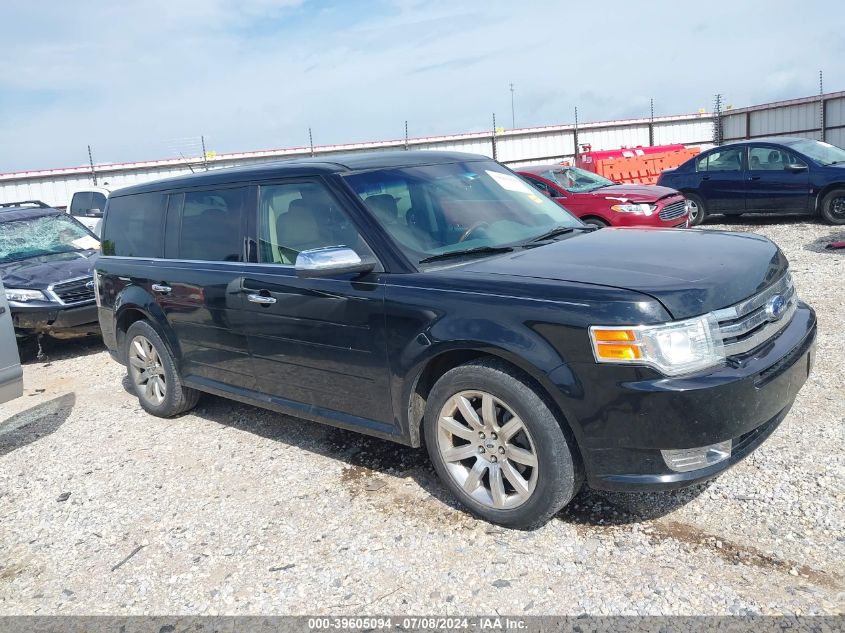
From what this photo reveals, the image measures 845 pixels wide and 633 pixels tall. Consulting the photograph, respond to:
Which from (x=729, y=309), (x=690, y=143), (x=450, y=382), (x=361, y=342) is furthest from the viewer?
(x=690, y=143)

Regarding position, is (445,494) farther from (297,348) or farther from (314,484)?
(297,348)

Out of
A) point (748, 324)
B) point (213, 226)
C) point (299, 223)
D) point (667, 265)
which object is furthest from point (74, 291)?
point (748, 324)

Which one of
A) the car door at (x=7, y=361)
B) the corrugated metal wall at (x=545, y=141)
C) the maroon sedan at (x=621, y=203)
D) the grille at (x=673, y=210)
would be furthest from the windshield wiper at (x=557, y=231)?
the corrugated metal wall at (x=545, y=141)

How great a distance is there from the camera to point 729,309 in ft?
10.0

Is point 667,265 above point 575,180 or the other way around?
the other way around

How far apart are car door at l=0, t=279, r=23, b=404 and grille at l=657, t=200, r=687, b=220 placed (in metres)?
9.13

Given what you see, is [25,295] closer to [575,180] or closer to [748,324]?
[748,324]

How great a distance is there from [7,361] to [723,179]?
11.9m

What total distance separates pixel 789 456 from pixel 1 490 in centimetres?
480

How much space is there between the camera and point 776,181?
12242mm

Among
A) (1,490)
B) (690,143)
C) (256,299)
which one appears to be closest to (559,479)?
(256,299)

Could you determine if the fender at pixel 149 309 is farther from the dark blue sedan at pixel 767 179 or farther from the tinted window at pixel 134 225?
the dark blue sedan at pixel 767 179

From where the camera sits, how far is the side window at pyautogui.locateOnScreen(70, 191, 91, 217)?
14.4 m

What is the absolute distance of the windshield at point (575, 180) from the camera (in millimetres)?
12031
